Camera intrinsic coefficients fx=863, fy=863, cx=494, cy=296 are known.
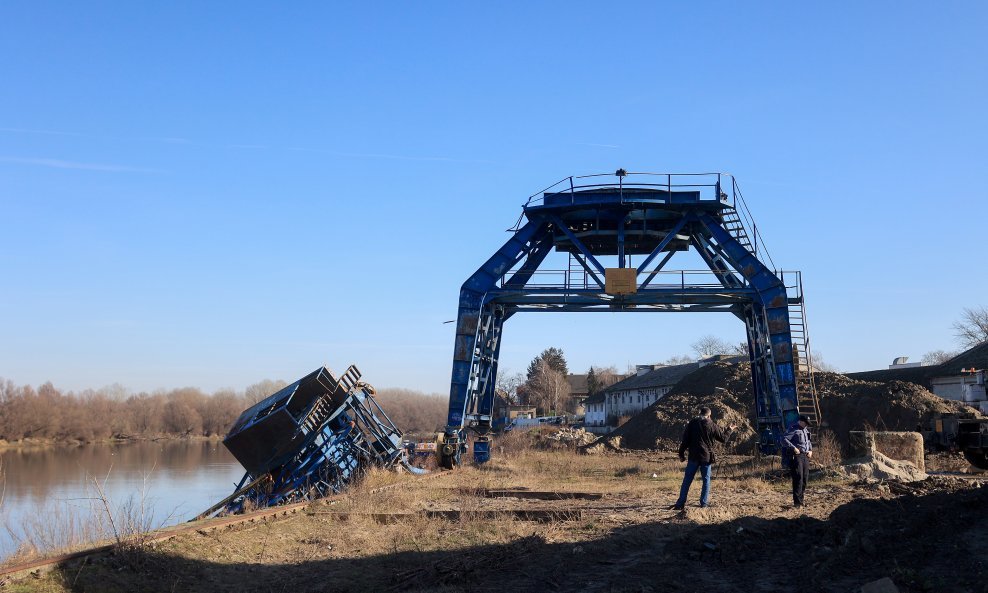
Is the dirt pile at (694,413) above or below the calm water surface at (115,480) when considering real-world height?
above

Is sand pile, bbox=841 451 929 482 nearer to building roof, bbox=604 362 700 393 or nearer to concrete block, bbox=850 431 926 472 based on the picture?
concrete block, bbox=850 431 926 472

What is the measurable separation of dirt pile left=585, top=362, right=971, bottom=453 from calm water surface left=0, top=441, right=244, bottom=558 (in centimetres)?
1489

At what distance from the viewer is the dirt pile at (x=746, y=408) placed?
2783 centimetres

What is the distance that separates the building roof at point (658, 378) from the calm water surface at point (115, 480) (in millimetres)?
29952

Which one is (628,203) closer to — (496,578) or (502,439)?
(502,439)

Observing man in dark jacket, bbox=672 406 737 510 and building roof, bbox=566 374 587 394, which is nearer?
man in dark jacket, bbox=672 406 737 510

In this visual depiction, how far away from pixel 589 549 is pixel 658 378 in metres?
56.0

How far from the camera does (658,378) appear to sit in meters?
64.2

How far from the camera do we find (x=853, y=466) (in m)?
16.4

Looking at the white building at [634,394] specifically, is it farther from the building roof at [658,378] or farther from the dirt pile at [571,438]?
the dirt pile at [571,438]

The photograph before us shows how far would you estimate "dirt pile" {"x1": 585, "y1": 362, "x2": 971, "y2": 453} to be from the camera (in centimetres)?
2783

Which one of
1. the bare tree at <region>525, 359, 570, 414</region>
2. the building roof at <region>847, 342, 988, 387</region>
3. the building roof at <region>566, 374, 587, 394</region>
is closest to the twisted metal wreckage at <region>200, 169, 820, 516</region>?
the building roof at <region>847, 342, 988, 387</region>

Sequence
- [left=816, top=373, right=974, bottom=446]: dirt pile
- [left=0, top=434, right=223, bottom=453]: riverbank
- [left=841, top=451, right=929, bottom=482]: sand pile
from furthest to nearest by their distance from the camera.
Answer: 1. [left=0, top=434, right=223, bottom=453]: riverbank
2. [left=816, top=373, right=974, bottom=446]: dirt pile
3. [left=841, top=451, right=929, bottom=482]: sand pile

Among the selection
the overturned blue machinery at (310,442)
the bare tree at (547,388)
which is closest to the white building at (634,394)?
the bare tree at (547,388)
